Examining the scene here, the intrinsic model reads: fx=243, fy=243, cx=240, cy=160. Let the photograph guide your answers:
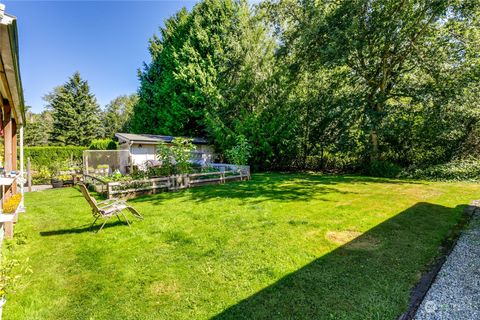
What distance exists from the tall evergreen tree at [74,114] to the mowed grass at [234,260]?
2470 cm

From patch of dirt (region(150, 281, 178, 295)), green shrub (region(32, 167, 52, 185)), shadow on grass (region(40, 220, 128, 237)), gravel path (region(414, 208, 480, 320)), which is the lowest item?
gravel path (region(414, 208, 480, 320))

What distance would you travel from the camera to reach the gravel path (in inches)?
101

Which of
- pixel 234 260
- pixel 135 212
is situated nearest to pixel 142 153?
pixel 135 212

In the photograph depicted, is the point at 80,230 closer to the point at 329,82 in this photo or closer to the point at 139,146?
the point at 139,146

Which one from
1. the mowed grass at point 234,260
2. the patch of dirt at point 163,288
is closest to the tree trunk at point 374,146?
the mowed grass at point 234,260

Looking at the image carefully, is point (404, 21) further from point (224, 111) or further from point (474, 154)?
point (224, 111)

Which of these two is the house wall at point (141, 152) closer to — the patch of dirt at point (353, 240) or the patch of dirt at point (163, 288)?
the patch of dirt at point (163, 288)

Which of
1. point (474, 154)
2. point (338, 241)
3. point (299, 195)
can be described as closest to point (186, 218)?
point (338, 241)

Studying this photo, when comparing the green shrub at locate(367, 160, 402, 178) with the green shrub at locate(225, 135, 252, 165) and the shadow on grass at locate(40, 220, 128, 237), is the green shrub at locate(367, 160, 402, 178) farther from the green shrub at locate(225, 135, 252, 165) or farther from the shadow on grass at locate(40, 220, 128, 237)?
the shadow on grass at locate(40, 220, 128, 237)

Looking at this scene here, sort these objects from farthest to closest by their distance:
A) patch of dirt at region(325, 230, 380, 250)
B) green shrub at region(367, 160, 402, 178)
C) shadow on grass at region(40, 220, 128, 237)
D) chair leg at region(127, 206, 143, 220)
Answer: green shrub at region(367, 160, 402, 178) → chair leg at region(127, 206, 143, 220) → shadow on grass at region(40, 220, 128, 237) → patch of dirt at region(325, 230, 380, 250)

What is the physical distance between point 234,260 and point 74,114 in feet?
102

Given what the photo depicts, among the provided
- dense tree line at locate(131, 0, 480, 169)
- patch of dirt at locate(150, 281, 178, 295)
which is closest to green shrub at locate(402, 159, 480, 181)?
dense tree line at locate(131, 0, 480, 169)

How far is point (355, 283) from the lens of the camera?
3.17 meters

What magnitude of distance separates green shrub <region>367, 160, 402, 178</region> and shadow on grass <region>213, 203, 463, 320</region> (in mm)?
8941
